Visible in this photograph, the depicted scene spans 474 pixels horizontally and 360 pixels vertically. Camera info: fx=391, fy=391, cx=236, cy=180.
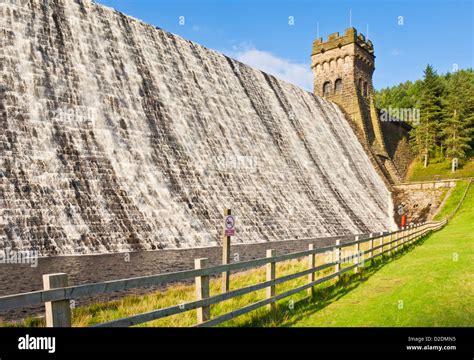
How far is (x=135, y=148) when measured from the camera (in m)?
19.8

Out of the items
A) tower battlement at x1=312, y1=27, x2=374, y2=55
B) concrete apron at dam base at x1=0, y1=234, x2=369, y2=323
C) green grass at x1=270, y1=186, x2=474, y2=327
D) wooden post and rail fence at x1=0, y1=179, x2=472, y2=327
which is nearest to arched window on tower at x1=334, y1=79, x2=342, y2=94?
tower battlement at x1=312, y1=27, x2=374, y2=55

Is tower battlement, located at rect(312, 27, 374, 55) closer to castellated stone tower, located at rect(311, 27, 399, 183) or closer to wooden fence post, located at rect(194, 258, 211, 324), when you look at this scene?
castellated stone tower, located at rect(311, 27, 399, 183)

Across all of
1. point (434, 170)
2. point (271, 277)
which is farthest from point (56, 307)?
point (434, 170)

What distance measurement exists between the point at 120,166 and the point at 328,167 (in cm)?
2131

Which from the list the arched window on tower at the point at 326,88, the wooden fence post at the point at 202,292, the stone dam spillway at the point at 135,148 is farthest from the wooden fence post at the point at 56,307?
the arched window on tower at the point at 326,88

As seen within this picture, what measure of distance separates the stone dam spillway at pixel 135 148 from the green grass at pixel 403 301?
31.1 feet

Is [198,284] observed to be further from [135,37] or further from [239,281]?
[135,37]

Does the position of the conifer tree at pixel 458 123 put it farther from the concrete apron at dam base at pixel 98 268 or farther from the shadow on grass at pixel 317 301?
the shadow on grass at pixel 317 301

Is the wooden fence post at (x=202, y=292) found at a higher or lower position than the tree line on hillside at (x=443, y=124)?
lower

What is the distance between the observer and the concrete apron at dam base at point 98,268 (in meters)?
9.92

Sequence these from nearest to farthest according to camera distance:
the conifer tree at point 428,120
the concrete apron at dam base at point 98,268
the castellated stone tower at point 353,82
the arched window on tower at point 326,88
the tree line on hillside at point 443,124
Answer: the concrete apron at dam base at point 98,268, the castellated stone tower at point 353,82, the arched window on tower at point 326,88, the tree line on hillside at point 443,124, the conifer tree at point 428,120

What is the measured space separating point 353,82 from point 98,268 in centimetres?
4228

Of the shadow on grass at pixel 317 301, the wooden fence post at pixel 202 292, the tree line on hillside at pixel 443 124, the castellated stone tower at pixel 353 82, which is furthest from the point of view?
the tree line on hillside at pixel 443 124

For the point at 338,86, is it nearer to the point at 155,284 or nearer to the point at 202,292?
the point at 155,284
